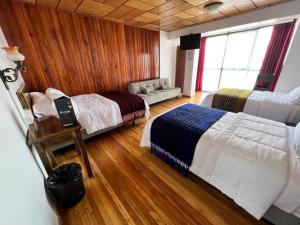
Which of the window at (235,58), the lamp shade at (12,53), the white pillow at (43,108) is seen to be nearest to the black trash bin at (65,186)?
the white pillow at (43,108)

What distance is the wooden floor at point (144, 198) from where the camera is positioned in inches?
50.5

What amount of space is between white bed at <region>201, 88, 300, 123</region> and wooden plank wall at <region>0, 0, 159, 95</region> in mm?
3304

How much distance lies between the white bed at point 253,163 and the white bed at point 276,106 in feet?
4.13

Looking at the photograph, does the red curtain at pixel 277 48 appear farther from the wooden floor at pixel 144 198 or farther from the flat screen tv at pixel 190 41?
the wooden floor at pixel 144 198

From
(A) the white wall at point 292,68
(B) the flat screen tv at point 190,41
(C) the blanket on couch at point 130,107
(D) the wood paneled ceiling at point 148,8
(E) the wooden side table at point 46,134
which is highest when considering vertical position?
(D) the wood paneled ceiling at point 148,8

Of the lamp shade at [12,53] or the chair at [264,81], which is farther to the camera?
the chair at [264,81]

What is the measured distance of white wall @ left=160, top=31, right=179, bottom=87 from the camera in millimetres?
4895

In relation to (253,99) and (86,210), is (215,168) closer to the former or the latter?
(86,210)

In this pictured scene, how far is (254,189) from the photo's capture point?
1115 millimetres

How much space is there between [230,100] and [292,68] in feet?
5.30

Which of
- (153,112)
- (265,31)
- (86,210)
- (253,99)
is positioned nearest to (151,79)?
(153,112)

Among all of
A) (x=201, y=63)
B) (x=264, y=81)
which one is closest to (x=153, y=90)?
(x=201, y=63)

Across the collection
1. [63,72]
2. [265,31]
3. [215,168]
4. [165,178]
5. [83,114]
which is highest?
[265,31]

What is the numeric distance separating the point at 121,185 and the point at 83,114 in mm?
1311
